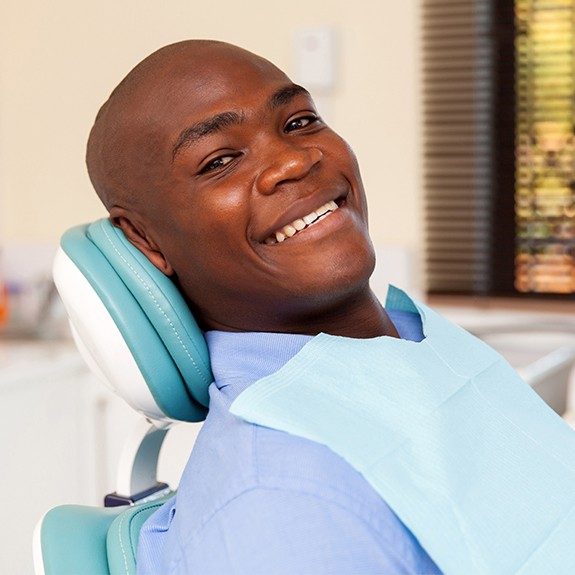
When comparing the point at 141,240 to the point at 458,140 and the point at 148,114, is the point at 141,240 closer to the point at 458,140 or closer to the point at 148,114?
the point at 148,114

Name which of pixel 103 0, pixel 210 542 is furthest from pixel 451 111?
pixel 210 542

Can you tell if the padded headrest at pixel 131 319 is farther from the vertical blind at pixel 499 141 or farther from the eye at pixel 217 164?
the vertical blind at pixel 499 141

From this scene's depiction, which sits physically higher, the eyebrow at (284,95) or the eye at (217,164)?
the eyebrow at (284,95)

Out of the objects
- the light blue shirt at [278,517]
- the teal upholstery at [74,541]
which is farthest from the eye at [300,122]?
the teal upholstery at [74,541]

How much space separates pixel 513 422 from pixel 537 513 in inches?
5.3

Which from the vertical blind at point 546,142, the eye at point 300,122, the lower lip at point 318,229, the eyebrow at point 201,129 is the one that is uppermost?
the eyebrow at point 201,129

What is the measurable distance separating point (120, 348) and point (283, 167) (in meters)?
0.25

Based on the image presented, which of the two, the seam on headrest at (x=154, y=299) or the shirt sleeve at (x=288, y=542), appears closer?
the shirt sleeve at (x=288, y=542)

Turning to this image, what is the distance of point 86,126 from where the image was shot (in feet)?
9.21

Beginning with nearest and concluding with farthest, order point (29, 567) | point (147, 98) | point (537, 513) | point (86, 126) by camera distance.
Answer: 1. point (537, 513)
2. point (147, 98)
3. point (29, 567)
4. point (86, 126)

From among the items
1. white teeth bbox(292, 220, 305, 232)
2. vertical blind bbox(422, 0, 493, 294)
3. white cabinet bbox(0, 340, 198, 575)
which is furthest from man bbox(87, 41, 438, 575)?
vertical blind bbox(422, 0, 493, 294)

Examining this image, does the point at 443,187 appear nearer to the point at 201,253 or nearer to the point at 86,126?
the point at 86,126

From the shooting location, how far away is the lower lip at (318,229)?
3.40 feet

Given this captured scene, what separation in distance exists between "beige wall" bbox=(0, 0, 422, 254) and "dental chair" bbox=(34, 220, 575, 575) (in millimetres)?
1499
